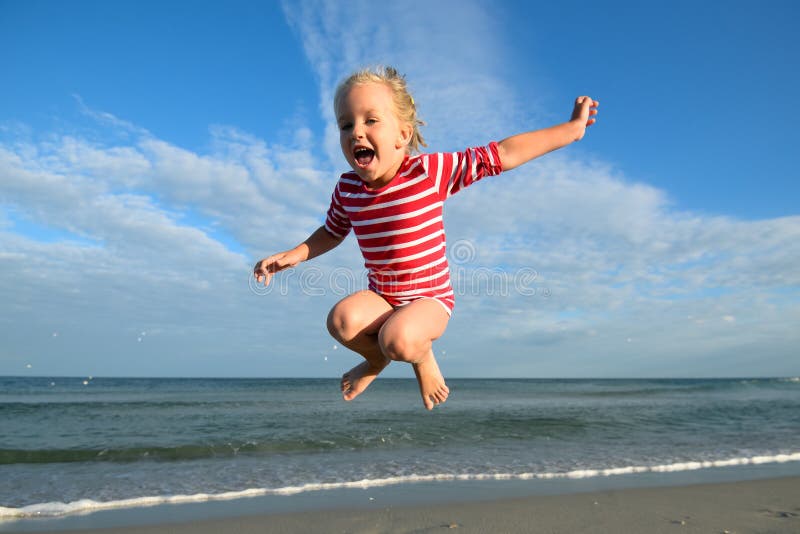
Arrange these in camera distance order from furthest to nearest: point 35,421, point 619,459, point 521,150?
point 35,421
point 619,459
point 521,150

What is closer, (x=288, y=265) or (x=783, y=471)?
(x=288, y=265)

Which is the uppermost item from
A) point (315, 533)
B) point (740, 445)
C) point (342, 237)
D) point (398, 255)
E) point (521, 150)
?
point (521, 150)

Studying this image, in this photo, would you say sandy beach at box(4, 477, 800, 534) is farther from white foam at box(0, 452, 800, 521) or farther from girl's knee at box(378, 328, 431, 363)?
girl's knee at box(378, 328, 431, 363)

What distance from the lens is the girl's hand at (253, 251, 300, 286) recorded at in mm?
3219

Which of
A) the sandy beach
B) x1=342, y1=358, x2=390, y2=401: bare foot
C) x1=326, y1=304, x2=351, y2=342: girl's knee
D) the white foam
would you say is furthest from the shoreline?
x1=326, y1=304, x2=351, y2=342: girl's knee

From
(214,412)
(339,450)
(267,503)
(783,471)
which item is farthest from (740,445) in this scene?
(214,412)

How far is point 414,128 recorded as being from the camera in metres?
3.06

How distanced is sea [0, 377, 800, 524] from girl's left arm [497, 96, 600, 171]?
5.21m

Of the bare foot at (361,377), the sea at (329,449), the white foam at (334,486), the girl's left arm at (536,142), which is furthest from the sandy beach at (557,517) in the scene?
the girl's left arm at (536,142)

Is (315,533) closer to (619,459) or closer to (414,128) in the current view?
(414,128)

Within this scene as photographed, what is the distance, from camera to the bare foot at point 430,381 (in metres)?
3.21

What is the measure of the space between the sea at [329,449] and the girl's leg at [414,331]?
15.3 feet

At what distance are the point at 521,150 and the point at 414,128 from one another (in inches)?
20.9

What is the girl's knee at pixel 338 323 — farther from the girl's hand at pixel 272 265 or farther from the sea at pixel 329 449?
the sea at pixel 329 449
